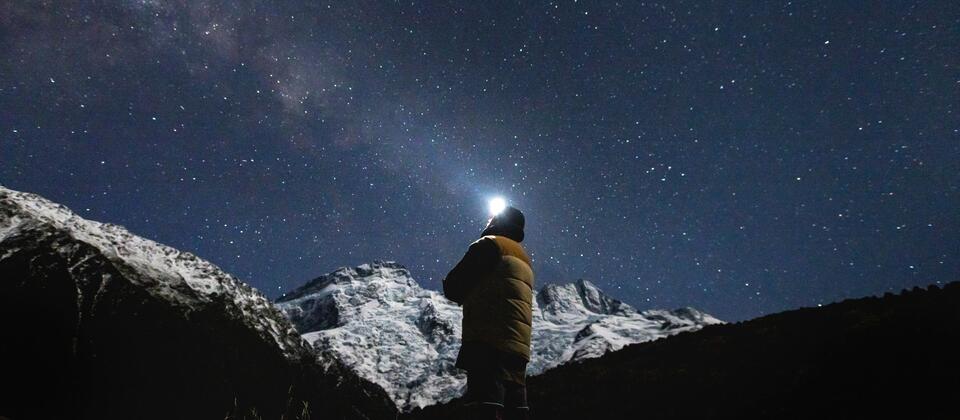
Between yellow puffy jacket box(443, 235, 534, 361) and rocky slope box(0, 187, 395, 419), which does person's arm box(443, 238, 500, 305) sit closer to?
yellow puffy jacket box(443, 235, 534, 361)

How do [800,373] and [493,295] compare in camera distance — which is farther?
[800,373]

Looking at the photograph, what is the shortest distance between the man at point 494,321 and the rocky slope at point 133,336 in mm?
90427

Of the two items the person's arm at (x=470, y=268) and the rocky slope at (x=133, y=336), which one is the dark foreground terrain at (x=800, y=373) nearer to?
the person's arm at (x=470, y=268)

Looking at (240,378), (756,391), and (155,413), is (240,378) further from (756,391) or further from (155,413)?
(756,391)

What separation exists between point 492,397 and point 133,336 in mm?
133260

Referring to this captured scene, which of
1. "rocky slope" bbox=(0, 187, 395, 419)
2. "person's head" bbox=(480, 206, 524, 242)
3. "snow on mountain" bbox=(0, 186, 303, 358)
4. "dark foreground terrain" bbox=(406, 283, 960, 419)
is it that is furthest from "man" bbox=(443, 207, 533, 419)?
"snow on mountain" bbox=(0, 186, 303, 358)

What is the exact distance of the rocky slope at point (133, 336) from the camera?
320 feet

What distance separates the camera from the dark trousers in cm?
341

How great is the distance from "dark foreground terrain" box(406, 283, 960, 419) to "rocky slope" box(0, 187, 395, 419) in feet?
276

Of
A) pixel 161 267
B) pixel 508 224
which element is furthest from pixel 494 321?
pixel 161 267

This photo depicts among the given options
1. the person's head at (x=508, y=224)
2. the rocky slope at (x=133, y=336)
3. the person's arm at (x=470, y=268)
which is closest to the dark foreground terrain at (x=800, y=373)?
the person's head at (x=508, y=224)

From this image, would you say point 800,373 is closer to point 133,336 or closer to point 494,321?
point 494,321

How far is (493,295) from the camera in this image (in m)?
3.82

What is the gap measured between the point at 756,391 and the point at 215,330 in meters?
122
